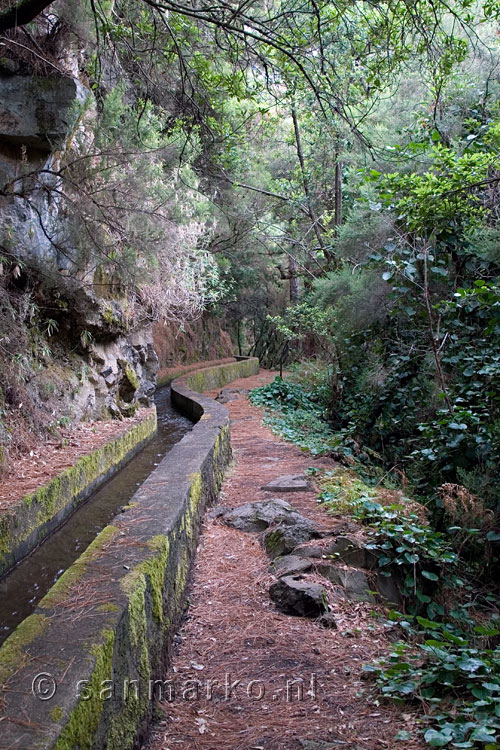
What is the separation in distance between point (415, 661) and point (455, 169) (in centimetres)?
432

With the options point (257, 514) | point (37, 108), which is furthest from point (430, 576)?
point (37, 108)

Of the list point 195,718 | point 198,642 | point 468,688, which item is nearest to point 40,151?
point 198,642

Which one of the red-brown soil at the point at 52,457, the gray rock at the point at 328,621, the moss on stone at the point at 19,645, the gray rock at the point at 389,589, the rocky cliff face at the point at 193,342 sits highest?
the rocky cliff face at the point at 193,342

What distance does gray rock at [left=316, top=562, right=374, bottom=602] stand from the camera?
363cm

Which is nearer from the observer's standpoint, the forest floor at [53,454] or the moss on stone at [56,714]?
the moss on stone at [56,714]

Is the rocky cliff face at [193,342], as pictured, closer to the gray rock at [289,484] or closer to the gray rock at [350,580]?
the gray rock at [289,484]

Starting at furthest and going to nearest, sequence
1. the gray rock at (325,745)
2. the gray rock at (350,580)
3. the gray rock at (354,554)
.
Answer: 1. the gray rock at (354,554)
2. the gray rock at (350,580)
3. the gray rock at (325,745)

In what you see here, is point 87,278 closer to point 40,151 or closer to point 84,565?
point 40,151

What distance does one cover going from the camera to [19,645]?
2137mm

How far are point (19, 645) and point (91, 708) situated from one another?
443 millimetres

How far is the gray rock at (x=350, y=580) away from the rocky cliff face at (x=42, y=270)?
3.32 metres

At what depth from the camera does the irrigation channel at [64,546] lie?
147 inches

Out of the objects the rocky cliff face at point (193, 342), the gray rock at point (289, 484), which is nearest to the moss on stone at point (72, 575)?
the gray rock at point (289, 484)

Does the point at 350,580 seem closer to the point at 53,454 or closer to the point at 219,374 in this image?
the point at 53,454
